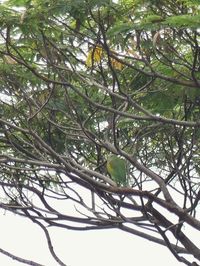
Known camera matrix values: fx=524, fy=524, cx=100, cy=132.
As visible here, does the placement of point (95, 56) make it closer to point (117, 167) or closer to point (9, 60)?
point (9, 60)

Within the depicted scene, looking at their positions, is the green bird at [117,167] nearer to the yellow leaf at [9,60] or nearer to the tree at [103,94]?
the tree at [103,94]

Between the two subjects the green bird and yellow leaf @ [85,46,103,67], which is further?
yellow leaf @ [85,46,103,67]

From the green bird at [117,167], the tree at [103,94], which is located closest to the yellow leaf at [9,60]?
the tree at [103,94]

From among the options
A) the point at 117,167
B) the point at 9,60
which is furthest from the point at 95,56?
the point at 117,167

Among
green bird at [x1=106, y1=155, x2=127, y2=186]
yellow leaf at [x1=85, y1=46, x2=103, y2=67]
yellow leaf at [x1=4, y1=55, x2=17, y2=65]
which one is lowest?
green bird at [x1=106, y1=155, x2=127, y2=186]

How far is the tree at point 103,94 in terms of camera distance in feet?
15.8

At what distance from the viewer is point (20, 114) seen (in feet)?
21.7

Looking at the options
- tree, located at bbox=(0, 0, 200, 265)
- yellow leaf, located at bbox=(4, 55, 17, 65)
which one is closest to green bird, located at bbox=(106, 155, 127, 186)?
tree, located at bbox=(0, 0, 200, 265)

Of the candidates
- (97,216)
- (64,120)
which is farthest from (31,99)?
(97,216)

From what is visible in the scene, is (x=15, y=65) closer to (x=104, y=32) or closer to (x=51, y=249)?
(x=104, y=32)

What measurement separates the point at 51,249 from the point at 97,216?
71cm

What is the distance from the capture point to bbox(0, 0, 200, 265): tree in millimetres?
4809

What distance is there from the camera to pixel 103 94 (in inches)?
254

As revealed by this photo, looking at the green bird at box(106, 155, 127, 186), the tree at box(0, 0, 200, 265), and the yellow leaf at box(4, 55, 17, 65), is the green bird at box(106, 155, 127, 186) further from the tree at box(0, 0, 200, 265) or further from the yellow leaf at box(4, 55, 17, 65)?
the yellow leaf at box(4, 55, 17, 65)
